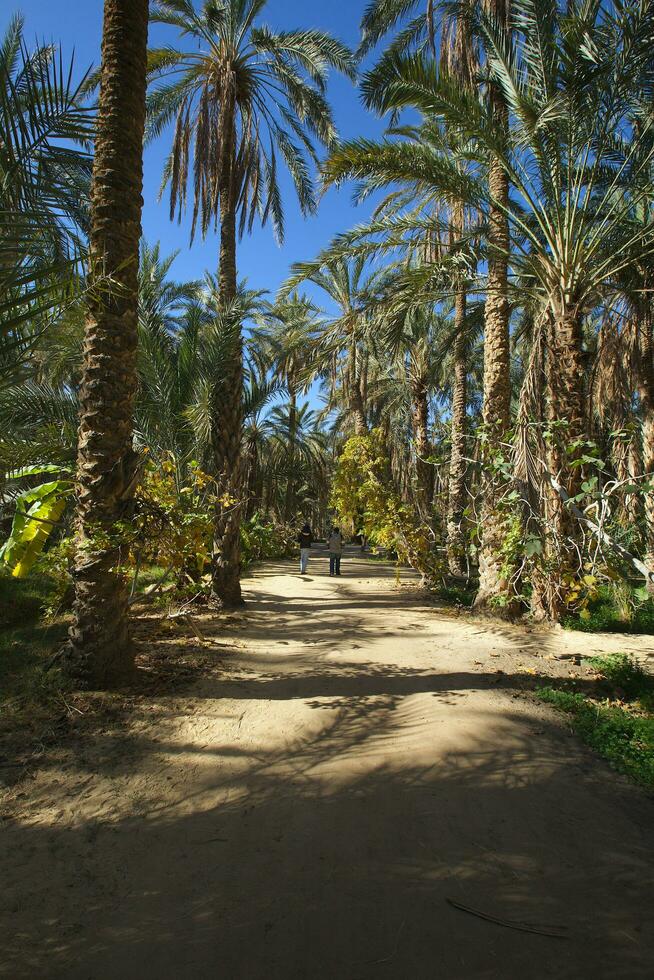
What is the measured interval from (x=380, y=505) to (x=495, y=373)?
4567 millimetres

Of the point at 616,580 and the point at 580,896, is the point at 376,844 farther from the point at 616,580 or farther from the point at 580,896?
the point at 616,580

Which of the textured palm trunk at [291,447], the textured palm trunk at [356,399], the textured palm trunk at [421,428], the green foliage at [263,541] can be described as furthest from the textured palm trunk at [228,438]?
the textured palm trunk at [291,447]

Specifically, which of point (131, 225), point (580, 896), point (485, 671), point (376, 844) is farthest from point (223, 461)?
point (580, 896)

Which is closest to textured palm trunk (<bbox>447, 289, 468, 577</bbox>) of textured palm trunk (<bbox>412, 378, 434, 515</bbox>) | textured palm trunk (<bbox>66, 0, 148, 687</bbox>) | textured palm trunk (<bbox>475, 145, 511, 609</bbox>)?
textured palm trunk (<bbox>412, 378, 434, 515</bbox>)

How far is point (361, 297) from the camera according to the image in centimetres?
1269

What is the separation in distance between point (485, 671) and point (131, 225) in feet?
20.3

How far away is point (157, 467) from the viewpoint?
23.5 ft

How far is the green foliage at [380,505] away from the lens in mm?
12688

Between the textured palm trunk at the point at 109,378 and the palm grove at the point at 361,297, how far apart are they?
23mm

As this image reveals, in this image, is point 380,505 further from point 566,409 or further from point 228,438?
point 566,409

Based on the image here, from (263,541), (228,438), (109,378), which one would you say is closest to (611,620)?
(228,438)

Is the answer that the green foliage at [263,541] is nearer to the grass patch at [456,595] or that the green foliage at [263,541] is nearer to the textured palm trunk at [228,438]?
the grass patch at [456,595]

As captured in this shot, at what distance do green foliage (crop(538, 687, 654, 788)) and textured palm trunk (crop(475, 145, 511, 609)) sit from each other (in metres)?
A: 3.07

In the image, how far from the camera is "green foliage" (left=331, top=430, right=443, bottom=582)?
41.6 ft
